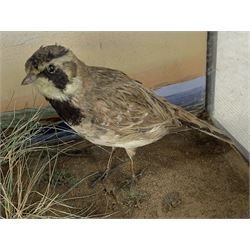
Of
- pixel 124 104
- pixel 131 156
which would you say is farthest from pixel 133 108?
pixel 131 156

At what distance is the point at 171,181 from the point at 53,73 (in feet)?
1.66

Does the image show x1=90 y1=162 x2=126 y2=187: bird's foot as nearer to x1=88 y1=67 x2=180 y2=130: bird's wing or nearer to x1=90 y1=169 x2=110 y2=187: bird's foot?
x1=90 y1=169 x2=110 y2=187: bird's foot

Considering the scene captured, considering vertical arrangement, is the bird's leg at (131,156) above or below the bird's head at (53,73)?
below

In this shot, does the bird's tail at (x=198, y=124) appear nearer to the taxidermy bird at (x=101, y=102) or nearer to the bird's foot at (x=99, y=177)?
the taxidermy bird at (x=101, y=102)

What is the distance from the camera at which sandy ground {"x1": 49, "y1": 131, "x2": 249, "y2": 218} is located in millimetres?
2191

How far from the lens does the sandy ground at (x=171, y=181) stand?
219 centimetres

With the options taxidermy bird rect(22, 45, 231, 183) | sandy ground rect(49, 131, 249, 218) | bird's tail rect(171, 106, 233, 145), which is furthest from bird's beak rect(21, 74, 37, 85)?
bird's tail rect(171, 106, 233, 145)

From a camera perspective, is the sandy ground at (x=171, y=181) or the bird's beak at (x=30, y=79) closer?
the bird's beak at (x=30, y=79)

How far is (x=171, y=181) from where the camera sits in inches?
87.0

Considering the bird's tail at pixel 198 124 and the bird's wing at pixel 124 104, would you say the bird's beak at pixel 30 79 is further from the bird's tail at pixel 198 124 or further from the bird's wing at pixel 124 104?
the bird's tail at pixel 198 124

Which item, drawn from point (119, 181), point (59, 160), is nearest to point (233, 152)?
point (119, 181)

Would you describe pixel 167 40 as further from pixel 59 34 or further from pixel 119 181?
pixel 119 181

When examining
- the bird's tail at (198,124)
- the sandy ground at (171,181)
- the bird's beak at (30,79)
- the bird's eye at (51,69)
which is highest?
the bird's eye at (51,69)

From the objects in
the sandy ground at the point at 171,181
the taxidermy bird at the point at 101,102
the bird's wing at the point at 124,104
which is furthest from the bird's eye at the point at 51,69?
the sandy ground at the point at 171,181
